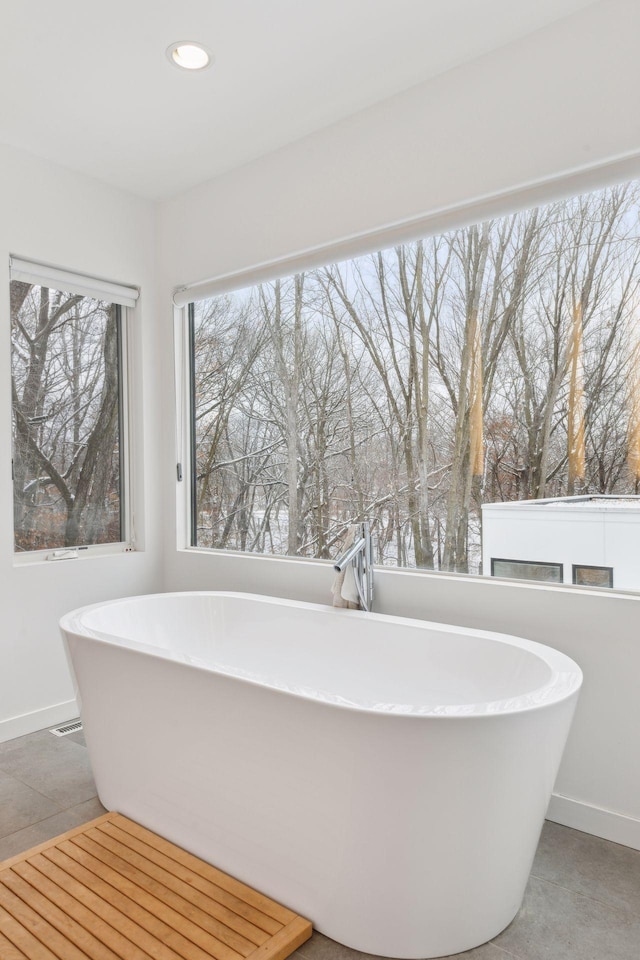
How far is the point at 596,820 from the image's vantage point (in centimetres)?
218

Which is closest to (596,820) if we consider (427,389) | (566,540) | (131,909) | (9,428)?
(566,540)

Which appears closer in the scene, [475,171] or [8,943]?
[8,943]

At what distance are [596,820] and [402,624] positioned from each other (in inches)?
35.3

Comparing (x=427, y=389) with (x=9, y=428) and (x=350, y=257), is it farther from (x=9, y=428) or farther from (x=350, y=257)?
(x=9, y=428)

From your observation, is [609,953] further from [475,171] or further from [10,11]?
[10,11]

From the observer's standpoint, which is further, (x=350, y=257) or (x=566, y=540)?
(x=350, y=257)

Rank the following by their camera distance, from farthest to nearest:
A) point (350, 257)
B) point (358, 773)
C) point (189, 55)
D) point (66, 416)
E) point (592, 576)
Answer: point (66, 416) → point (350, 257) → point (189, 55) → point (592, 576) → point (358, 773)

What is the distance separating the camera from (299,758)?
5.53ft

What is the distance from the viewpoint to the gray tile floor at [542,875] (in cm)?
165

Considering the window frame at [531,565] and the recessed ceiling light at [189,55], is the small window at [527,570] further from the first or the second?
the recessed ceiling light at [189,55]

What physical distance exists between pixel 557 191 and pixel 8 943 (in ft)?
9.10

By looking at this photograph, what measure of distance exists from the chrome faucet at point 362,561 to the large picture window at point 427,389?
19 cm

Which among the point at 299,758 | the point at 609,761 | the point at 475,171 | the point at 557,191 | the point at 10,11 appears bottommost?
the point at 609,761

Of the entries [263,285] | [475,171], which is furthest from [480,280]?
[263,285]
